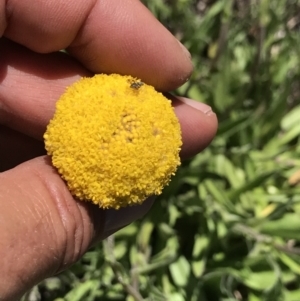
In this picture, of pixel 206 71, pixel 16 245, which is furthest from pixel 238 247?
pixel 16 245

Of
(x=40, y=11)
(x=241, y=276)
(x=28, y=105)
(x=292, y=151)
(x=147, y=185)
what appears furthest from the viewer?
(x=292, y=151)

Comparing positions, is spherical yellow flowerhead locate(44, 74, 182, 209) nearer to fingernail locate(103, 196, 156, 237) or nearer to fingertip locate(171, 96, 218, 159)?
fingernail locate(103, 196, 156, 237)

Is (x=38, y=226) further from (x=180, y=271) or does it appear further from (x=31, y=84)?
(x=180, y=271)

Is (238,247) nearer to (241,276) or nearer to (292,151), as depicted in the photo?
(241,276)

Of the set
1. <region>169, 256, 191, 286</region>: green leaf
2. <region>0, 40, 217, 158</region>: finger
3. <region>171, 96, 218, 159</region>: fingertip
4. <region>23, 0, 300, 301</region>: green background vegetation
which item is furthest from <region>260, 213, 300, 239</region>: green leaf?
<region>0, 40, 217, 158</region>: finger

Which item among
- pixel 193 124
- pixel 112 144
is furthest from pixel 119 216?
pixel 193 124

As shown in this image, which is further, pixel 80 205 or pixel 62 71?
pixel 62 71
